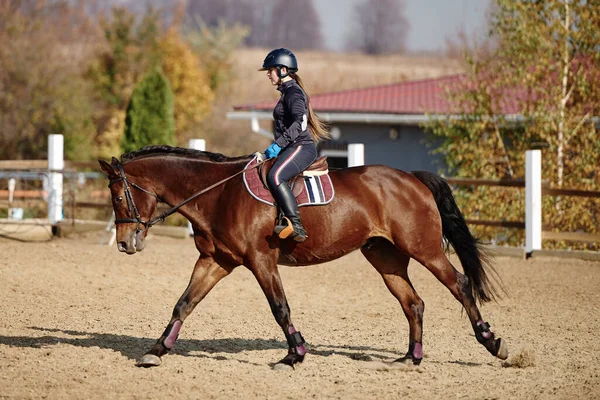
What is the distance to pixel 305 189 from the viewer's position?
7.34 meters

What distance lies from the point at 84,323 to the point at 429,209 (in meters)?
3.80

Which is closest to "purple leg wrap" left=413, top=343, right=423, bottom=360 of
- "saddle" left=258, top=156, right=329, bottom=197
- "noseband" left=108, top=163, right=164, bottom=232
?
"saddle" left=258, top=156, right=329, bottom=197

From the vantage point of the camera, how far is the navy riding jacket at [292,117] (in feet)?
23.5

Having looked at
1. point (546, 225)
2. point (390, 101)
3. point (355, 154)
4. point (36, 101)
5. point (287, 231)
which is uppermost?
point (36, 101)

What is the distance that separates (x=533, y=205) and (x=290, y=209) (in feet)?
27.4

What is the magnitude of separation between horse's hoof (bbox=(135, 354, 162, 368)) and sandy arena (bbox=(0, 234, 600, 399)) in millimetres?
60

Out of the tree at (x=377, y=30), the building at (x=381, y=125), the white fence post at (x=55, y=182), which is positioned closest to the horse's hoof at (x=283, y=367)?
the white fence post at (x=55, y=182)

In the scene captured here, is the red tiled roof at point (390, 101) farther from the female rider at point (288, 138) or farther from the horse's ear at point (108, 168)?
the horse's ear at point (108, 168)

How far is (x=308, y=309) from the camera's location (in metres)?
Result: 10.1

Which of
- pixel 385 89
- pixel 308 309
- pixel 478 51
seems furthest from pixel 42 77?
pixel 308 309

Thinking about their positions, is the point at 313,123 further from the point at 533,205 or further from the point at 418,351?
the point at 533,205

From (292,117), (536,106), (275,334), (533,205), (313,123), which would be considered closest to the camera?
(292,117)

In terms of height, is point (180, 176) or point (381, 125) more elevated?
point (381, 125)

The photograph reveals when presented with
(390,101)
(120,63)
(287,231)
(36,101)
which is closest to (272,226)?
(287,231)
